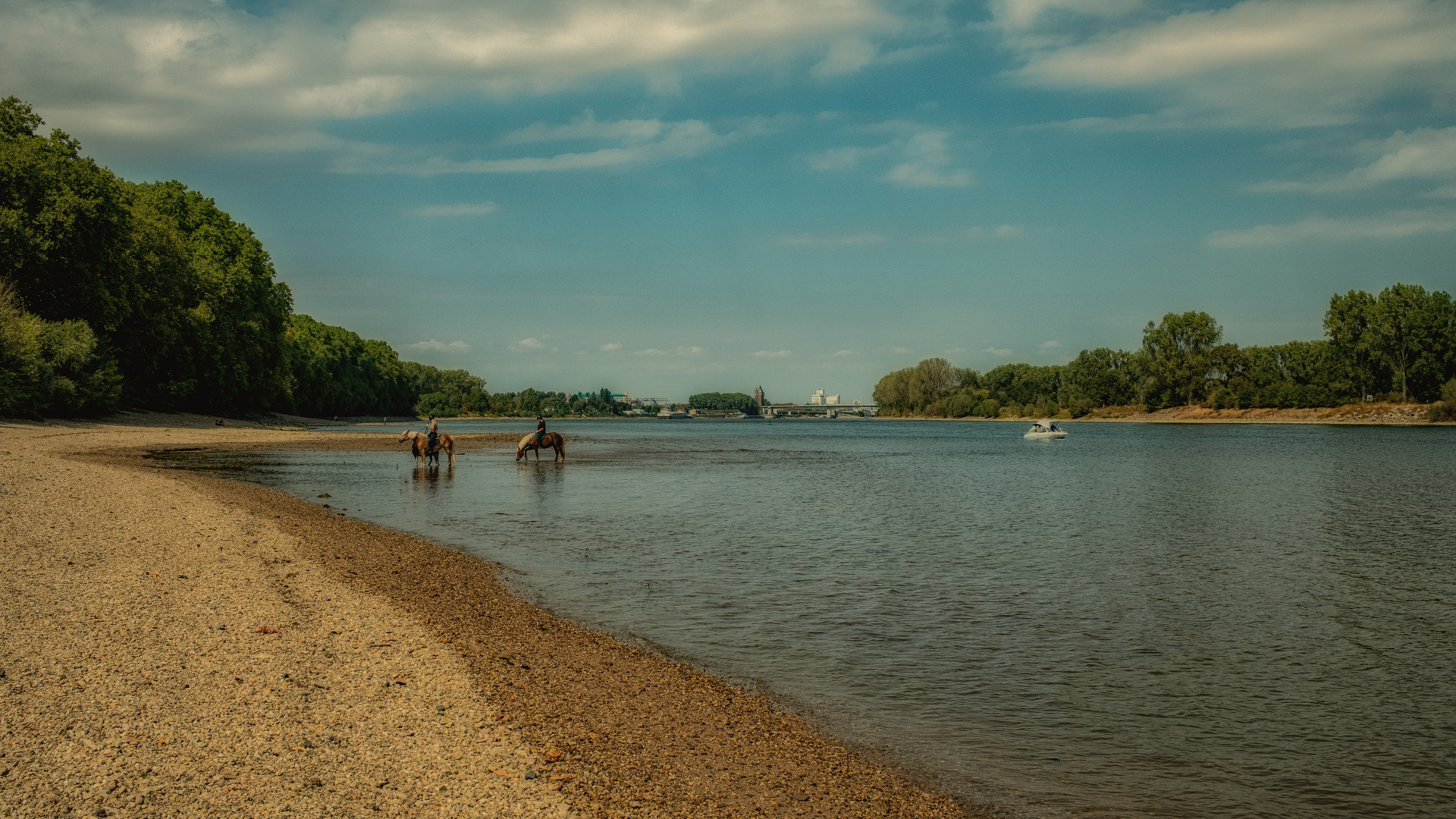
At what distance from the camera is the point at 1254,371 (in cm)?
14050

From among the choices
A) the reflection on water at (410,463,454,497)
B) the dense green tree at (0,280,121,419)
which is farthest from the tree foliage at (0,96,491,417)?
the reflection on water at (410,463,454,497)

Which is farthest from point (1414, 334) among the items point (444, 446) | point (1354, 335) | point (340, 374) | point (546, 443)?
point (340, 374)

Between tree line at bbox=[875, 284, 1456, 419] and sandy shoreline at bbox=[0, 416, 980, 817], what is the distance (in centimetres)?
13218

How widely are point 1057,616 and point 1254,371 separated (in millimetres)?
150124

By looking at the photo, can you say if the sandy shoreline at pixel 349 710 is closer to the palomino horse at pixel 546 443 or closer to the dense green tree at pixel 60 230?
the palomino horse at pixel 546 443

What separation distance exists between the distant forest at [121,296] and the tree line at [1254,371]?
424ft

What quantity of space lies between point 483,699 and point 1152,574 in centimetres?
1321

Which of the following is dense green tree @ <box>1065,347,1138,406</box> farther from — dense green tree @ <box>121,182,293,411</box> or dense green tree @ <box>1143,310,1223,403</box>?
dense green tree @ <box>121,182,293,411</box>

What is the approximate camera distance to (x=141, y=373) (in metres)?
63.8

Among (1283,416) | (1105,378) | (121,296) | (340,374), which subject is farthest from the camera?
(1105,378)

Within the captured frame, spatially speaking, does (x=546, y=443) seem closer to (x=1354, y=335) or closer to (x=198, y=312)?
(x=198, y=312)

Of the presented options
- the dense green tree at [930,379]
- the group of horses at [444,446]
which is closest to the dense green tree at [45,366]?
the group of horses at [444,446]

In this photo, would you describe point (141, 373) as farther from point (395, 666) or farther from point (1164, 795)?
point (1164, 795)

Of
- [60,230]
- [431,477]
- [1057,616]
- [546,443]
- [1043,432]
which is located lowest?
[1057,616]
